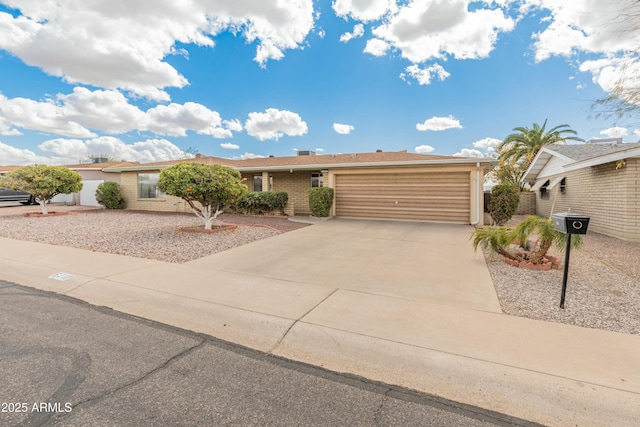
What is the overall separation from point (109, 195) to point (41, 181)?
406 centimetres

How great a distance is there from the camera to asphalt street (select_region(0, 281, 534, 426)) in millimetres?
2029

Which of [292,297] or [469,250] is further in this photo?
[469,250]

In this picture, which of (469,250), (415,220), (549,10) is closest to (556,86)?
(549,10)

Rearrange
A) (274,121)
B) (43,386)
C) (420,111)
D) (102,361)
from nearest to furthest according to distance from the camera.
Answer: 1. (43,386)
2. (102,361)
3. (420,111)
4. (274,121)

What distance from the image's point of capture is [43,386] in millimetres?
2334

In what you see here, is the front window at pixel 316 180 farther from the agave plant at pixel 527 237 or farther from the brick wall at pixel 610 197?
the agave plant at pixel 527 237

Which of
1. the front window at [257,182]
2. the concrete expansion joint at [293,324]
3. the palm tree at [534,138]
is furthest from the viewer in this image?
the palm tree at [534,138]

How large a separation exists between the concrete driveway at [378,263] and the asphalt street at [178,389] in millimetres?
2152

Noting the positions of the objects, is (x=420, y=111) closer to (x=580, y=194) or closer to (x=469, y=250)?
(x=580, y=194)

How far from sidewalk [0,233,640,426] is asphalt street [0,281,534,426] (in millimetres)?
200

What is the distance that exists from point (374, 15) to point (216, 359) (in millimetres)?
14494

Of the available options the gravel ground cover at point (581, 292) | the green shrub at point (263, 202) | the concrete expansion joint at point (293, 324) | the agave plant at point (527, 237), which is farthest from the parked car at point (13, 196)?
the gravel ground cover at point (581, 292)

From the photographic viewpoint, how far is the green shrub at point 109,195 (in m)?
17.8

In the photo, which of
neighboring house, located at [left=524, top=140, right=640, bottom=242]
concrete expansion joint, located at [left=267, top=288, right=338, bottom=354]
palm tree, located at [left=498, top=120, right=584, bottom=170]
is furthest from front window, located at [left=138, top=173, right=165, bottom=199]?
palm tree, located at [left=498, top=120, right=584, bottom=170]
